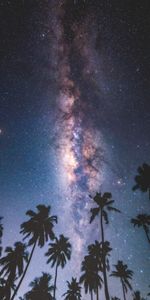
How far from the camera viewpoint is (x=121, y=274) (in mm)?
51125

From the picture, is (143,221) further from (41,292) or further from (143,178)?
(41,292)

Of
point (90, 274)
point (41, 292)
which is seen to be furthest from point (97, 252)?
point (41, 292)

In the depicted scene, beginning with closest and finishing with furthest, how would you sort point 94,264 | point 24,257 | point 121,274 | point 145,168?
1. point 145,168
2. point 24,257
3. point 94,264
4. point 121,274

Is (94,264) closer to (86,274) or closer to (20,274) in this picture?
(86,274)

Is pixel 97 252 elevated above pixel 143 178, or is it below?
below

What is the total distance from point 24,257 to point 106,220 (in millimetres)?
15226

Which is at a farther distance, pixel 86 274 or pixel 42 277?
pixel 42 277

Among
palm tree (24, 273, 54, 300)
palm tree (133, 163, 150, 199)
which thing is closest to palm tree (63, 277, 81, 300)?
palm tree (24, 273, 54, 300)

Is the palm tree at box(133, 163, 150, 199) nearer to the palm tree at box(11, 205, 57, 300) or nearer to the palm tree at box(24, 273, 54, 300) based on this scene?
the palm tree at box(11, 205, 57, 300)

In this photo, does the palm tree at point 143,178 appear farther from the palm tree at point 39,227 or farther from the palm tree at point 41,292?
the palm tree at point 41,292

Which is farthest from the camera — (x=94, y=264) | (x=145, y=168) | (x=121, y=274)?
(x=121, y=274)

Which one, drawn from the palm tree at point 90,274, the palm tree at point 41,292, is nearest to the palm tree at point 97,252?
the palm tree at point 90,274

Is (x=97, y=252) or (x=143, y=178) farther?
(x=97, y=252)

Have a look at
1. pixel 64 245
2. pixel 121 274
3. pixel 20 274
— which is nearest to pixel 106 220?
pixel 64 245
